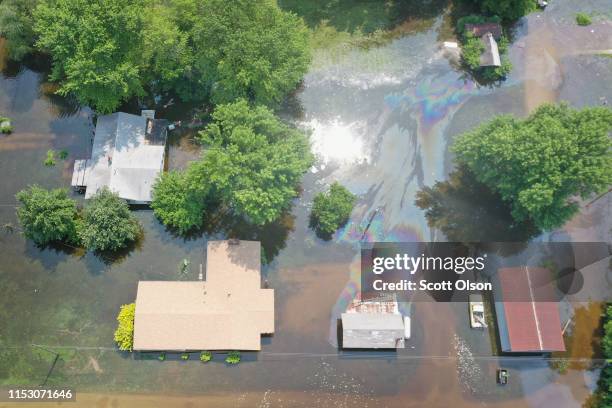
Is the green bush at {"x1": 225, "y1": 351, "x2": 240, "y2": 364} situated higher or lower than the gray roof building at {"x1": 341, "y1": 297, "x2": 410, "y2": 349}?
lower

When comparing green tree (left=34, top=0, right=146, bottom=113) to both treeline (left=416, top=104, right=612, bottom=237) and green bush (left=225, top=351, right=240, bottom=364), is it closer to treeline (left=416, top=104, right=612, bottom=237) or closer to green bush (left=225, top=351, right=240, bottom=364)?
green bush (left=225, top=351, right=240, bottom=364)

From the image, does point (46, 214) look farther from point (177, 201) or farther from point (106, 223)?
point (177, 201)

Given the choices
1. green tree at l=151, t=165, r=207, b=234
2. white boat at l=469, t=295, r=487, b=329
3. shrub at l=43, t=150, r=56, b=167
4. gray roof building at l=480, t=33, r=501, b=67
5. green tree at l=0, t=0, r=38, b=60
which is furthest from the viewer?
gray roof building at l=480, t=33, r=501, b=67

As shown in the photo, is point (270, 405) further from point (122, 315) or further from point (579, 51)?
point (579, 51)

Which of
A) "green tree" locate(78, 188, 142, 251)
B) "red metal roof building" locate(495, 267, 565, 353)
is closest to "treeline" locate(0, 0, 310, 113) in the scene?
"green tree" locate(78, 188, 142, 251)

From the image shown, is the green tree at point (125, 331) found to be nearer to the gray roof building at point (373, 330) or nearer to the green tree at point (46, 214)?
the green tree at point (46, 214)

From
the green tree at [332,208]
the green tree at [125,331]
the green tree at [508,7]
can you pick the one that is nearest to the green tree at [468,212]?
the green tree at [332,208]

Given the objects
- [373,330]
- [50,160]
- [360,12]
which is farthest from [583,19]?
[50,160]
